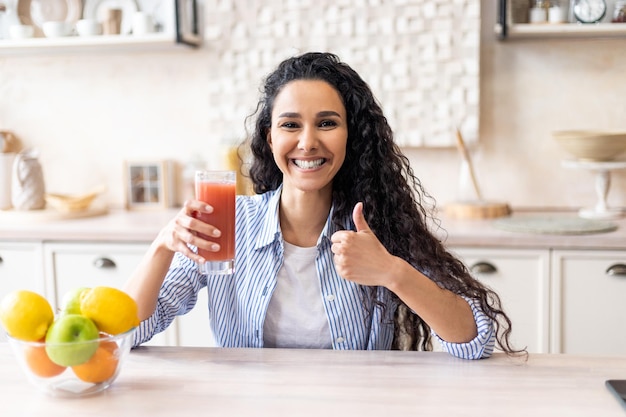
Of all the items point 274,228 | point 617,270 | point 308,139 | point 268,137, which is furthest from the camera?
point 617,270

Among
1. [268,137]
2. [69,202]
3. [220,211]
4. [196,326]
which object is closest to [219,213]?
[220,211]

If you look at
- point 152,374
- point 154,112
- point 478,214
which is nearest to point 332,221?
point 152,374

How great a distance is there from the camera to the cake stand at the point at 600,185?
279cm

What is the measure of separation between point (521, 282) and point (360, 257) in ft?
4.36

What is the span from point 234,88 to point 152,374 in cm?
204

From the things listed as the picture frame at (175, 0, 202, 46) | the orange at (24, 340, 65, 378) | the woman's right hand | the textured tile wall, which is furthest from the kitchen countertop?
the orange at (24, 340, 65, 378)

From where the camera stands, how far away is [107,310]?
1.21 meters

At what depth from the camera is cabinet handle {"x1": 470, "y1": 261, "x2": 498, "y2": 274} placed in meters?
2.54

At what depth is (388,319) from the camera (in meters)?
1.71

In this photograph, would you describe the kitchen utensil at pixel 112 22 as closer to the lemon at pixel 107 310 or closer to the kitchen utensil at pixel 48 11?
the kitchen utensil at pixel 48 11

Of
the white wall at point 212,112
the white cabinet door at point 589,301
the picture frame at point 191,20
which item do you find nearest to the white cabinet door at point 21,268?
the white wall at point 212,112

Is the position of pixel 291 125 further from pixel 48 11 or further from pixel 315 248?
pixel 48 11

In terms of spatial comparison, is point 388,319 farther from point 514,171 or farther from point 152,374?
point 514,171

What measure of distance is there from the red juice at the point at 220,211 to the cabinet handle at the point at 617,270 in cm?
158
